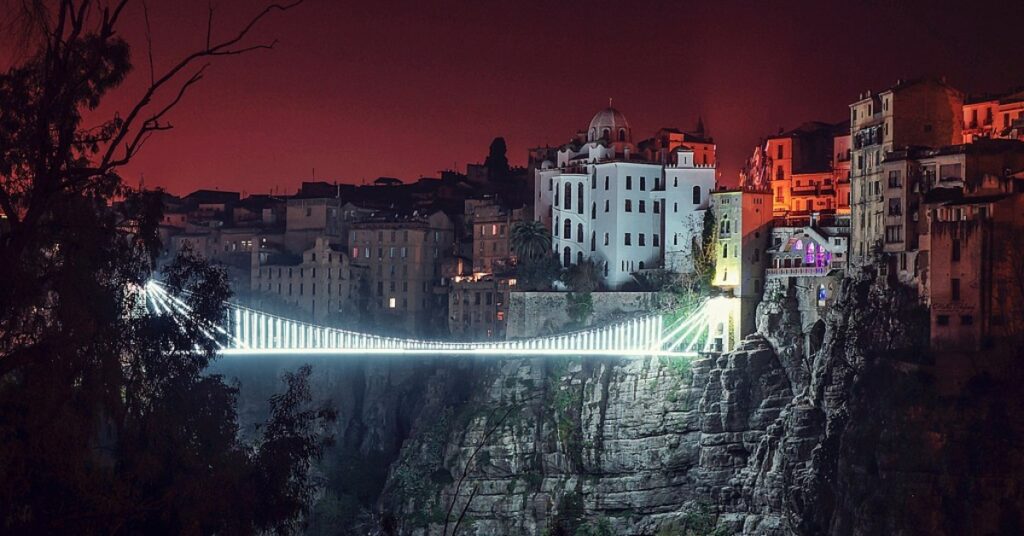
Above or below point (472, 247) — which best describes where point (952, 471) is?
below

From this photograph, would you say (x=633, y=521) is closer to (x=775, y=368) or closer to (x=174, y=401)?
(x=775, y=368)

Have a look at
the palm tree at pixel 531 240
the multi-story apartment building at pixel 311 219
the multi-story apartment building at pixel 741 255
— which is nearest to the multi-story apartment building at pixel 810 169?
the multi-story apartment building at pixel 741 255

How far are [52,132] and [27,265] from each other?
1.44m

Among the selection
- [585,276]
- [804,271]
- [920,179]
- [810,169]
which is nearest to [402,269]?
[585,276]

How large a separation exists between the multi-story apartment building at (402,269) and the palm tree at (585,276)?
7.86 meters

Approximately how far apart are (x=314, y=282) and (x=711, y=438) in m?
19.0

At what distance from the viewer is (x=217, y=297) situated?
70.7 ft

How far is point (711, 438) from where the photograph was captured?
50812 millimetres

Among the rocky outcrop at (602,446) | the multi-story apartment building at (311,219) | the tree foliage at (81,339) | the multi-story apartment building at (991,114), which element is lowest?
the rocky outcrop at (602,446)

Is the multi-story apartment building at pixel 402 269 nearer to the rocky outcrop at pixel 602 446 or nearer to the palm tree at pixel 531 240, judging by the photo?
the palm tree at pixel 531 240

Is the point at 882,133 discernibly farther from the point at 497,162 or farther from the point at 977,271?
the point at 497,162

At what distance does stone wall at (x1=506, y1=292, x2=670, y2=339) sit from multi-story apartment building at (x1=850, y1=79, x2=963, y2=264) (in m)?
8.11

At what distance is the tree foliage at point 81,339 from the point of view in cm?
1480

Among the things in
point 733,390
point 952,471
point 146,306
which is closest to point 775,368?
point 733,390
